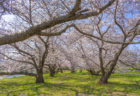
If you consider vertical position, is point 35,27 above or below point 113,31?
below

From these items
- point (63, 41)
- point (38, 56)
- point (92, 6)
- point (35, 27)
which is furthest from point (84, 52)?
point (35, 27)

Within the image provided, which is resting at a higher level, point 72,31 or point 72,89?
point 72,31

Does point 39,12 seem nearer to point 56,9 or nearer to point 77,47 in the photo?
point 56,9

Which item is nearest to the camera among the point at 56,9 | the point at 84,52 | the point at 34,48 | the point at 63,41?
the point at 56,9

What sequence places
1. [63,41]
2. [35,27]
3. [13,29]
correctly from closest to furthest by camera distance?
1. [35,27]
2. [13,29]
3. [63,41]

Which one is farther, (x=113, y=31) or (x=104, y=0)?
(x=113, y=31)

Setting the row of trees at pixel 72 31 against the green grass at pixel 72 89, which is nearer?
the row of trees at pixel 72 31

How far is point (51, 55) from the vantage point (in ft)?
33.4

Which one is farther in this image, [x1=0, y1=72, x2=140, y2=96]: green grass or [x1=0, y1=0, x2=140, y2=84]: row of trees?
[x1=0, y1=72, x2=140, y2=96]: green grass

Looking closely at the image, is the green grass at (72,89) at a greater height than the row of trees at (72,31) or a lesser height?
lesser

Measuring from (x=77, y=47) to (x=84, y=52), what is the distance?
1083 mm

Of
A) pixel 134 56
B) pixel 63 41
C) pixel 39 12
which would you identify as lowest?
pixel 134 56

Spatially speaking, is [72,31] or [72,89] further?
[72,31]

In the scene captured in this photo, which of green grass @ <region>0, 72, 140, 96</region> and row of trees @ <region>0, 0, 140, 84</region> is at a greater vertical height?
row of trees @ <region>0, 0, 140, 84</region>
